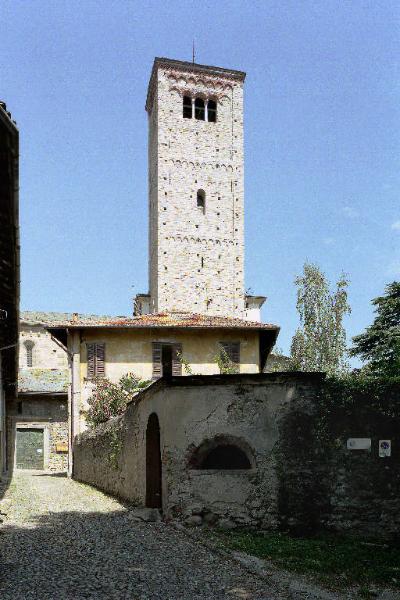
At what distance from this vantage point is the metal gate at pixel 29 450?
93.2 ft

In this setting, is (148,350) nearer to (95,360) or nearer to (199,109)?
(95,360)

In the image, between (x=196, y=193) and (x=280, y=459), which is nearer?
(x=280, y=459)

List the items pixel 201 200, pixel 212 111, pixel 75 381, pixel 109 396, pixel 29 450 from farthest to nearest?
pixel 212 111 < pixel 201 200 < pixel 29 450 < pixel 75 381 < pixel 109 396

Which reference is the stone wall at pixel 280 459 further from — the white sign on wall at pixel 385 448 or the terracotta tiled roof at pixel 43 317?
the terracotta tiled roof at pixel 43 317

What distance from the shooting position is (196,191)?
36906 millimetres

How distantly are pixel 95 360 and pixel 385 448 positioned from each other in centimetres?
1317

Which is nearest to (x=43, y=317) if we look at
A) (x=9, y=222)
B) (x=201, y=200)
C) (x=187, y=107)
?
(x=201, y=200)

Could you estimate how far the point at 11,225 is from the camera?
950 centimetres

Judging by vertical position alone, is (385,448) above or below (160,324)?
below

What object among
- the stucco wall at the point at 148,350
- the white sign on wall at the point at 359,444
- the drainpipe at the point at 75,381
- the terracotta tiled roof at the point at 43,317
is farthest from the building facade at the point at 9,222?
the terracotta tiled roof at the point at 43,317

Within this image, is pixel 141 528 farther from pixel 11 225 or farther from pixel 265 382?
pixel 11 225

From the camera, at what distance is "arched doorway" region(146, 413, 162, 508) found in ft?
40.1

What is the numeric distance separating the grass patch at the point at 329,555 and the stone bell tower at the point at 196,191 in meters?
25.9

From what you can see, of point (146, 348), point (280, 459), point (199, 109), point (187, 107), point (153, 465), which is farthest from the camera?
point (199, 109)
